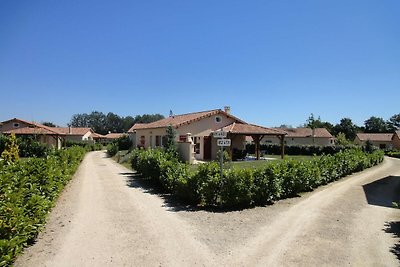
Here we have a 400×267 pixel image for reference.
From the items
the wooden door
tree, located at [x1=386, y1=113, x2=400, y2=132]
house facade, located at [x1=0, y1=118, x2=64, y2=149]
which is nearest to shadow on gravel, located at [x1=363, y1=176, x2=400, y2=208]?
the wooden door

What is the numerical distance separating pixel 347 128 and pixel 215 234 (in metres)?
90.1

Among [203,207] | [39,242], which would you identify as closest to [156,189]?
[203,207]

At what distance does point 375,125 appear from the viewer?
95000mm

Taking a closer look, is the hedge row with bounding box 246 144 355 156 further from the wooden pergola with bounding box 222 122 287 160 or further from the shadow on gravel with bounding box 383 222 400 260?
the shadow on gravel with bounding box 383 222 400 260

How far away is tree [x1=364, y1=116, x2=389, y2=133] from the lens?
9288 cm

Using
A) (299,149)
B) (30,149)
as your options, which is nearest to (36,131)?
(30,149)

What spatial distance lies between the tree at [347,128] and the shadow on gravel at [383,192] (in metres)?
74.2

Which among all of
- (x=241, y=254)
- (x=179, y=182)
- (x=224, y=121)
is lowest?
(x=241, y=254)

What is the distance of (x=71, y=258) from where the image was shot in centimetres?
618

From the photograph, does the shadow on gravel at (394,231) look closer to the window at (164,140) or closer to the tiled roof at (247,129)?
the tiled roof at (247,129)

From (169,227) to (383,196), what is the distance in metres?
10.2

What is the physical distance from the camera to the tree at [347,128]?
284 feet

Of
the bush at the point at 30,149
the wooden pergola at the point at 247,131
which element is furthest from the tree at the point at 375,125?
the bush at the point at 30,149

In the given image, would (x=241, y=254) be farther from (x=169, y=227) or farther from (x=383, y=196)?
(x=383, y=196)
